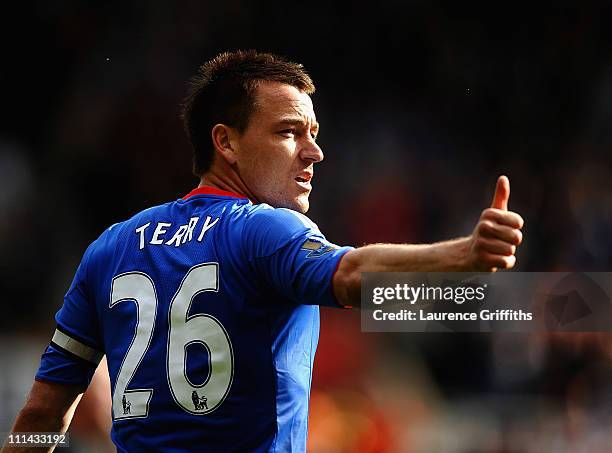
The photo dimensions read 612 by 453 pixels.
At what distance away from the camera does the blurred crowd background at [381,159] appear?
6738 mm

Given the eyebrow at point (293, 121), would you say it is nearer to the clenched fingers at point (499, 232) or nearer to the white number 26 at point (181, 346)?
the white number 26 at point (181, 346)

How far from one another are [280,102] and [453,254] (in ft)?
4.14

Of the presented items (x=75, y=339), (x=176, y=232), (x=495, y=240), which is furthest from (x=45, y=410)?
(x=495, y=240)

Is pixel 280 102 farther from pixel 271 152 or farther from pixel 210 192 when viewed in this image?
pixel 210 192

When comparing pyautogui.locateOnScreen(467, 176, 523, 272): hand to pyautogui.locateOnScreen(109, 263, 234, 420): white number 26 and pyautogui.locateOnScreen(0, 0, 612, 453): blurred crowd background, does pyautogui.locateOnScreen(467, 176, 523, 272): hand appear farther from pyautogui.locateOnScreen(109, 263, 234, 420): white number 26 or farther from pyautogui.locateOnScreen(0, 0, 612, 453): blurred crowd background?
pyautogui.locateOnScreen(0, 0, 612, 453): blurred crowd background

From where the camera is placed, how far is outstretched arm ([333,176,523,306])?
221 centimetres

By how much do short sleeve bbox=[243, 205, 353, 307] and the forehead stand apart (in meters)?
0.69

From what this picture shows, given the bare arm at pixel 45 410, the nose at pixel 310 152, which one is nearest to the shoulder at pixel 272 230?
the nose at pixel 310 152

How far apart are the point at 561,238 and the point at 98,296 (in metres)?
5.12

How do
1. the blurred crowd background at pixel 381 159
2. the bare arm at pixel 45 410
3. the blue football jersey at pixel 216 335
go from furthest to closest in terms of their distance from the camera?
the blurred crowd background at pixel 381 159
the bare arm at pixel 45 410
the blue football jersey at pixel 216 335

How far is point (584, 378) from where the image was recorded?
22.1 ft

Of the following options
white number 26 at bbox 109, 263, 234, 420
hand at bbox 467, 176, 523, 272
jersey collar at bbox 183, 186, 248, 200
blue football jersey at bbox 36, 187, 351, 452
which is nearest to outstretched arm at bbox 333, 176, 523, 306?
hand at bbox 467, 176, 523, 272

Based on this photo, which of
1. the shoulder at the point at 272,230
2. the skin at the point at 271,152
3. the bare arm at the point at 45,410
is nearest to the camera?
the shoulder at the point at 272,230

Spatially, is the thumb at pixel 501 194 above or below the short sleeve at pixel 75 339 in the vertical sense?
above
